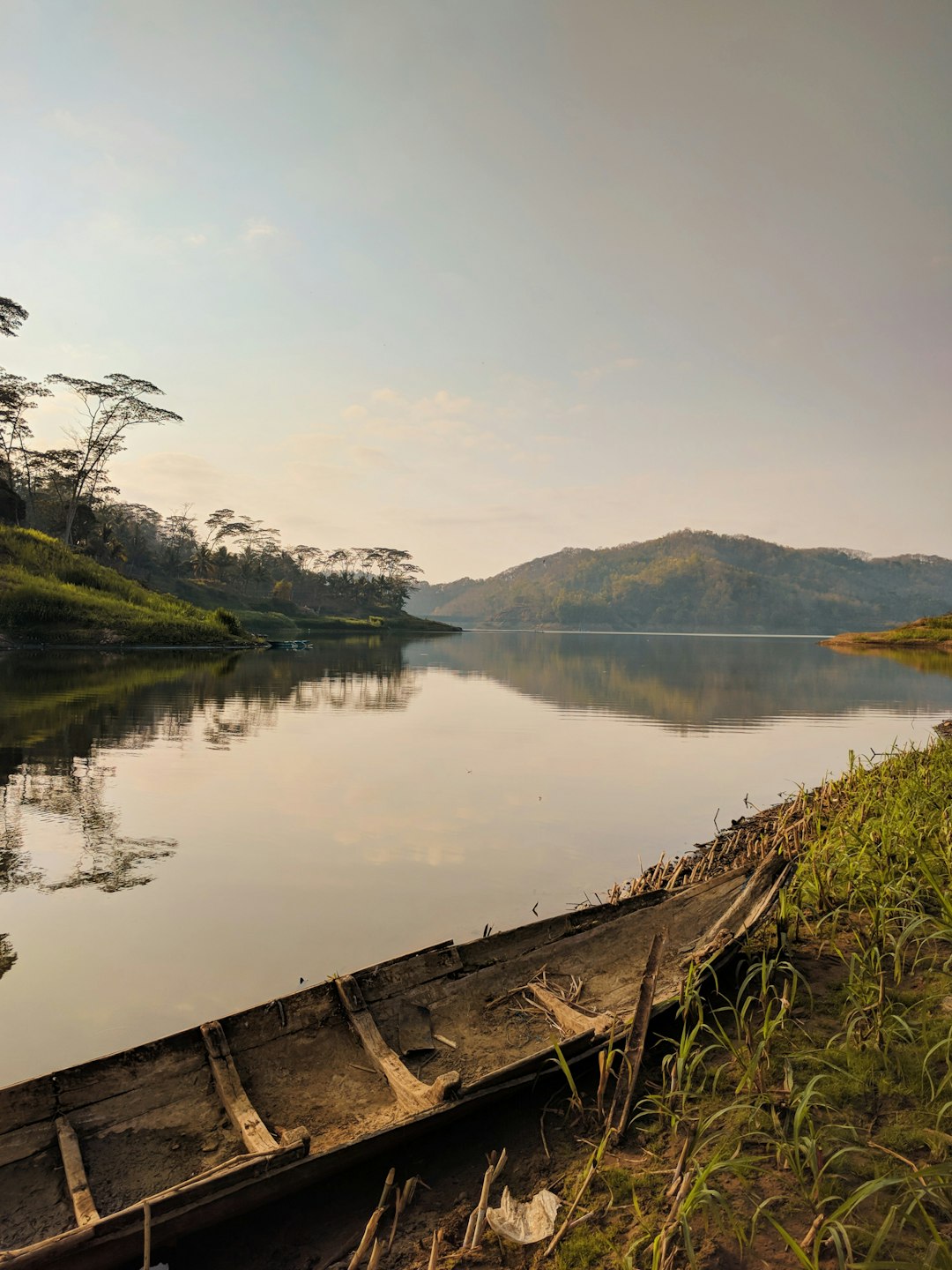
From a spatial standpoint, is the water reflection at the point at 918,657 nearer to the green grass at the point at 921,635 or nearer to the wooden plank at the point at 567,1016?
the green grass at the point at 921,635

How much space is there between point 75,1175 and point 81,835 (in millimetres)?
8205

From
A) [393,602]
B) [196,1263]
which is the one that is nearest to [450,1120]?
[196,1263]

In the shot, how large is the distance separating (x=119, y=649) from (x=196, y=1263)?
49997 mm

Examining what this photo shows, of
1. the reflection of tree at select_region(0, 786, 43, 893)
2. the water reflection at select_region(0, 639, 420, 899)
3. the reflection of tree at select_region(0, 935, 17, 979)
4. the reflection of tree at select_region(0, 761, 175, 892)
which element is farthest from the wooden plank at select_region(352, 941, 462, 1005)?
the reflection of tree at select_region(0, 786, 43, 893)

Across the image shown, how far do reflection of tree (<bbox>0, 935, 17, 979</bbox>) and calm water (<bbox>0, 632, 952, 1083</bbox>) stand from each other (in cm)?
2

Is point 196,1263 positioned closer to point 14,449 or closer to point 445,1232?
point 445,1232

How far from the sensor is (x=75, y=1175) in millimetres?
3527

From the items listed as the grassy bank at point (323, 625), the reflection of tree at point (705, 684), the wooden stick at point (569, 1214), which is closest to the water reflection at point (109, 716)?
the wooden stick at point (569, 1214)

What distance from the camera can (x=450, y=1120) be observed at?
4164 millimetres

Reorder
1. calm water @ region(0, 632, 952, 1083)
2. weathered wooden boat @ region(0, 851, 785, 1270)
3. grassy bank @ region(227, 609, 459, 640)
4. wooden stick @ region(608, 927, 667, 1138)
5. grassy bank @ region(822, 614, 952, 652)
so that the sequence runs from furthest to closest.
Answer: grassy bank @ region(227, 609, 459, 640)
grassy bank @ region(822, 614, 952, 652)
calm water @ region(0, 632, 952, 1083)
wooden stick @ region(608, 927, 667, 1138)
weathered wooden boat @ region(0, 851, 785, 1270)

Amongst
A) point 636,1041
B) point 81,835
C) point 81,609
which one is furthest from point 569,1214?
point 81,609

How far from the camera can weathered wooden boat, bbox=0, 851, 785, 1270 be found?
133 inches

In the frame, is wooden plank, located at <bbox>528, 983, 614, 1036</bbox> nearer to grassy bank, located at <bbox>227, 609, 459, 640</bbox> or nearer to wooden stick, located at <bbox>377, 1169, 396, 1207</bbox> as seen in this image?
wooden stick, located at <bbox>377, 1169, 396, 1207</bbox>

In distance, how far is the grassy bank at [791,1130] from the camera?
334 centimetres
